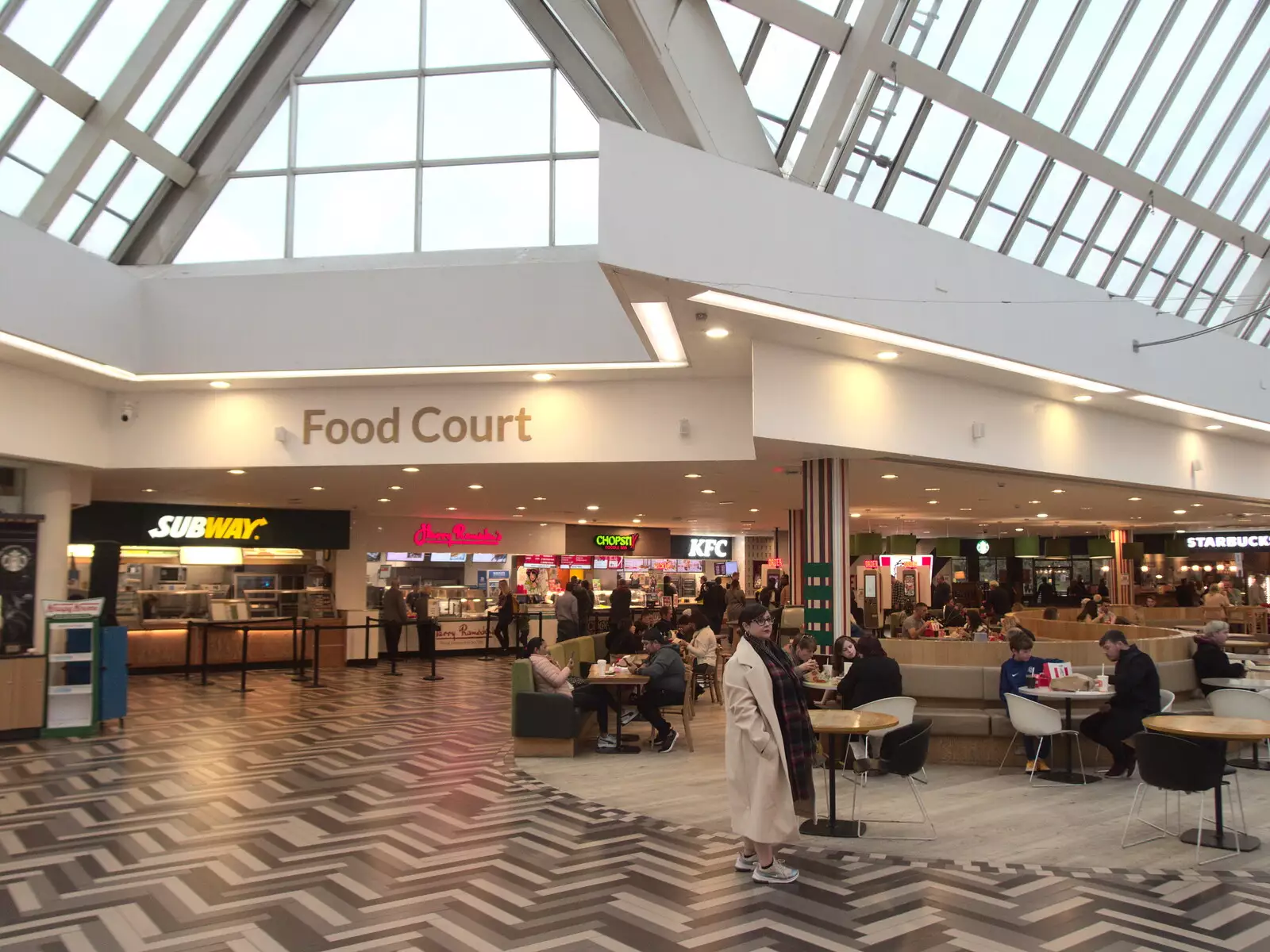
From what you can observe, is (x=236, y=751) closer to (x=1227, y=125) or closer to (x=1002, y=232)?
(x=1002, y=232)

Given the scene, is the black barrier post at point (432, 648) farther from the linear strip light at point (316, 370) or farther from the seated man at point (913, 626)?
the seated man at point (913, 626)

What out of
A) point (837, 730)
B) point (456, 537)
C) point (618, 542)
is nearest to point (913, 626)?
point (837, 730)

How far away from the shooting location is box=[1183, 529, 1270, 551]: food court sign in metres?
26.8

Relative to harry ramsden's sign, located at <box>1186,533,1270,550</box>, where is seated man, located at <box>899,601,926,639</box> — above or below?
below

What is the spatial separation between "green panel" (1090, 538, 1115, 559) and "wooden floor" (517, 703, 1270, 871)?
17.8m

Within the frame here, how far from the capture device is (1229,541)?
27.5 metres

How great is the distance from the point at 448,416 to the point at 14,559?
5.16m

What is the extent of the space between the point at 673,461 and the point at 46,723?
7362 millimetres

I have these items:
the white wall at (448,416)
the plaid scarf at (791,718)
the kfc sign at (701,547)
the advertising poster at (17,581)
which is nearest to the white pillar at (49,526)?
the advertising poster at (17,581)

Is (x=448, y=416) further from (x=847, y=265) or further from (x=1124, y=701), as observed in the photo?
(x=1124, y=701)

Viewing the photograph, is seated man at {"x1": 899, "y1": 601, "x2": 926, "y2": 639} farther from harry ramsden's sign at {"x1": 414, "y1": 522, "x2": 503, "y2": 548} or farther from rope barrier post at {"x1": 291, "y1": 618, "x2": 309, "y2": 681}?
harry ramsden's sign at {"x1": 414, "y1": 522, "x2": 503, "y2": 548}

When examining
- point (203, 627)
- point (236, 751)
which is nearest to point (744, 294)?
point (236, 751)

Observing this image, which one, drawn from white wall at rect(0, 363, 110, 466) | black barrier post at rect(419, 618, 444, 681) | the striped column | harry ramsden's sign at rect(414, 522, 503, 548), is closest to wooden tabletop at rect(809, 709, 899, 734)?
the striped column

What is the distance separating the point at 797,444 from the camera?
8.87 meters
